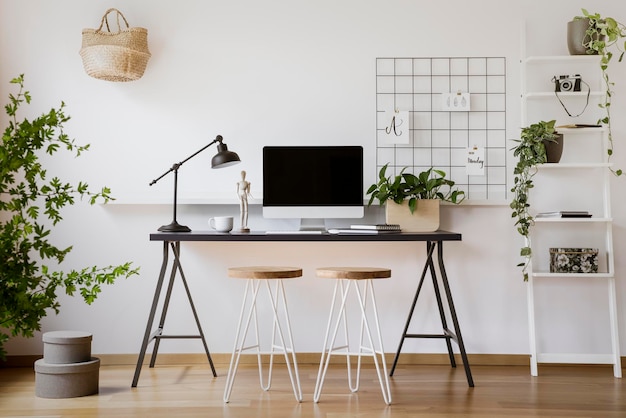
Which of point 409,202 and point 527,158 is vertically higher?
point 527,158

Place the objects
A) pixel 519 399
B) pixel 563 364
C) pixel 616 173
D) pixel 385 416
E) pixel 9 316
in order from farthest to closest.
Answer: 1. pixel 563 364
2. pixel 616 173
3. pixel 519 399
4. pixel 385 416
5. pixel 9 316

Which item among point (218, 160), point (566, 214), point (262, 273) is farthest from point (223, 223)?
Result: point (566, 214)

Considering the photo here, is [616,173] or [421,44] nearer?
[616,173]

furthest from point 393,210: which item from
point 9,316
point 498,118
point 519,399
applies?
point 9,316

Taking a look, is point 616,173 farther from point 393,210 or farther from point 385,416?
point 385,416

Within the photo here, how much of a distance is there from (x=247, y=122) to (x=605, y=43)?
6.77ft

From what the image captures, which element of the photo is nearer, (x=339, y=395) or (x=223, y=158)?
(x=339, y=395)

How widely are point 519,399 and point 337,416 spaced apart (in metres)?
0.92

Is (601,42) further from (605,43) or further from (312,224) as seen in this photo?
(312,224)

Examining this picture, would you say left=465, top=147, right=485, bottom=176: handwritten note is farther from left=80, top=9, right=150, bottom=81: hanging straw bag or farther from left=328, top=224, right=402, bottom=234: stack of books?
left=80, top=9, right=150, bottom=81: hanging straw bag

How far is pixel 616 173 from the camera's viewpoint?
386cm

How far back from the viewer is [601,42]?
381cm

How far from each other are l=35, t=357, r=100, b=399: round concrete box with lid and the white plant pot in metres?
1.75

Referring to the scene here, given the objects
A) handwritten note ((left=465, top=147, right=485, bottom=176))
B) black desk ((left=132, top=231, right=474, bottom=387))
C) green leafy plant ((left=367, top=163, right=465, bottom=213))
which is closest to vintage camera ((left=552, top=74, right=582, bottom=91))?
handwritten note ((left=465, top=147, right=485, bottom=176))
